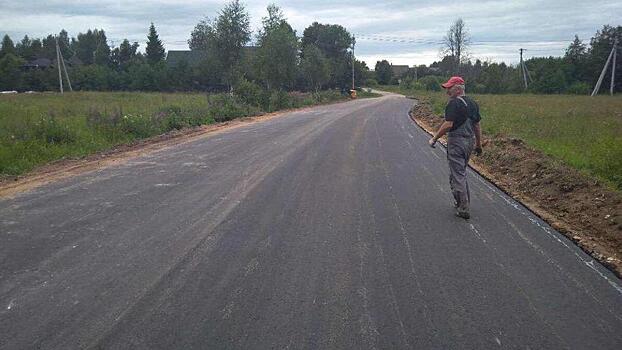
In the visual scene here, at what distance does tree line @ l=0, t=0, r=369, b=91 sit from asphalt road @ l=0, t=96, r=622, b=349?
2442 cm

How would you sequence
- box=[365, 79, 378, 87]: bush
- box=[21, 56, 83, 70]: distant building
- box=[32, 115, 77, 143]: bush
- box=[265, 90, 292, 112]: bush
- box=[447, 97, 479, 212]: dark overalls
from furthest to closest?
1. box=[365, 79, 378, 87]: bush
2. box=[21, 56, 83, 70]: distant building
3. box=[265, 90, 292, 112]: bush
4. box=[32, 115, 77, 143]: bush
5. box=[447, 97, 479, 212]: dark overalls

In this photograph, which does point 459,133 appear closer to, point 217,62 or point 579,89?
point 217,62

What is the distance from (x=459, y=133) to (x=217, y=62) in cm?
3744

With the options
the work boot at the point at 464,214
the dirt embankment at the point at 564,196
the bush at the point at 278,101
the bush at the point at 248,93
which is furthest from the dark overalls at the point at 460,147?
the bush at the point at 278,101

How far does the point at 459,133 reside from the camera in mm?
7059

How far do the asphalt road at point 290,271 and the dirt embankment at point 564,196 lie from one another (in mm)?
339

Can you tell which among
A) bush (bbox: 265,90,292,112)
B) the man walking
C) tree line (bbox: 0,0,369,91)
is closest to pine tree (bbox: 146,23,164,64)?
tree line (bbox: 0,0,369,91)

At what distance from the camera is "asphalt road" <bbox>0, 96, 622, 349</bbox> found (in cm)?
367

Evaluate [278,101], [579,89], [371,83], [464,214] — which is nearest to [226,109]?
[278,101]

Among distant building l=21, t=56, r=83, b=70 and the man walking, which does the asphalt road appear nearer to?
the man walking

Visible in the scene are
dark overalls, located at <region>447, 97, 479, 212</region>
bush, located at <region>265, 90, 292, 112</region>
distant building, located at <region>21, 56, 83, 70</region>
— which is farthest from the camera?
distant building, located at <region>21, 56, 83, 70</region>

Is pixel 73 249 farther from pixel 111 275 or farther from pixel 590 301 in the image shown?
pixel 590 301

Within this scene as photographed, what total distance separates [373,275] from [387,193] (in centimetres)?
348

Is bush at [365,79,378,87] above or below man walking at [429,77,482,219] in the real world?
above
